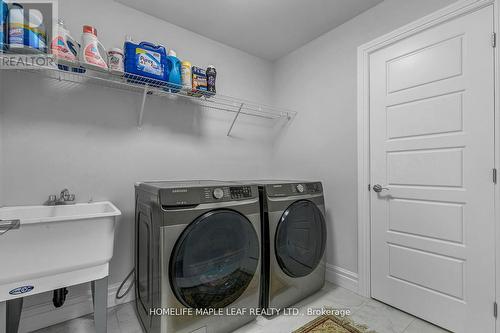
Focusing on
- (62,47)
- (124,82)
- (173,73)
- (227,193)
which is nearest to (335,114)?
(227,193)

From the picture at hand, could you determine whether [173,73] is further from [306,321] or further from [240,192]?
[306,321]

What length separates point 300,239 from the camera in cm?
182

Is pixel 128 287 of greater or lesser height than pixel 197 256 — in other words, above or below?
below

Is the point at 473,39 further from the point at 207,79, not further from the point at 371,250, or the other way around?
the point at 207,79

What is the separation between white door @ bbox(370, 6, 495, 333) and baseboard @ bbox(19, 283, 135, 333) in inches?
85.5

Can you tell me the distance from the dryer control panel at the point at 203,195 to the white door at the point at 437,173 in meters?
1.11

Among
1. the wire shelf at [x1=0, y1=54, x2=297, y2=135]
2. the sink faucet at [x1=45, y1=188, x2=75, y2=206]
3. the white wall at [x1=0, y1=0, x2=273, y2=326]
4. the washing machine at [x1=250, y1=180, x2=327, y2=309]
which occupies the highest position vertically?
the wire shelf at [x1=0, y1=54, x2=297, y2=135]

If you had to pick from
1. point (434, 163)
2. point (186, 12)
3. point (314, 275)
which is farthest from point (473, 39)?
point (186, 12)

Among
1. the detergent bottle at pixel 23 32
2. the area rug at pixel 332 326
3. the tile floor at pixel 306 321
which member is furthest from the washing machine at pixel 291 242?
the detergent bottle at pixel 23 32

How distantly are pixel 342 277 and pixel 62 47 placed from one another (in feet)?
8.77

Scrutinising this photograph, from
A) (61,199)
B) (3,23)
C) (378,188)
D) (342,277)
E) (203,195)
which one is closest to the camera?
(3,23)

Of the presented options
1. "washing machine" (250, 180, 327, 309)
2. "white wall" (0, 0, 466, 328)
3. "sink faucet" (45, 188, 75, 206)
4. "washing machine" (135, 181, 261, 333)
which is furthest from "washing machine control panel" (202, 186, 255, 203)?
"sink faucet" (45, 188, 75, 206)

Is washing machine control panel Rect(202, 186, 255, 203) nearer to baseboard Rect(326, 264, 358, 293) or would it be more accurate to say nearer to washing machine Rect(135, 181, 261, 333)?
washing machine Rect(135, 181, 261, 333)

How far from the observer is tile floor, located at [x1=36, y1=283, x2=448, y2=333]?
153 cm
